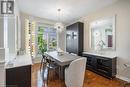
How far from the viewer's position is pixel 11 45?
2.47 metres

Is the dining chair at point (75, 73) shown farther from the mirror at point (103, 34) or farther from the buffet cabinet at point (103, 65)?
the mirror at point (103, 34)

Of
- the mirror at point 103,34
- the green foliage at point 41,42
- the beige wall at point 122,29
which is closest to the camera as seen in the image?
the beige wall at point 122,29

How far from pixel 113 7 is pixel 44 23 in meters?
3.59

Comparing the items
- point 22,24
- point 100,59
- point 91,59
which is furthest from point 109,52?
point 22,24

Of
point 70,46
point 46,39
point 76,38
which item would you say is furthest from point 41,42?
point 76,38

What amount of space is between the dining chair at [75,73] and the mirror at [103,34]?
1842mm

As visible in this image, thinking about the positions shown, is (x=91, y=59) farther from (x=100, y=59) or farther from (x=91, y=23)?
(x=91, y=23)

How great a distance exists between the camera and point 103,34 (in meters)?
3.86

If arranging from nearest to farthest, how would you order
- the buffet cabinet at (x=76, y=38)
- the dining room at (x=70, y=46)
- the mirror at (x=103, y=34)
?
the dining room at (x=70, y=46)
the mirror at (x=103, y=34)
the buffet cabinet at (x=76, y=38)

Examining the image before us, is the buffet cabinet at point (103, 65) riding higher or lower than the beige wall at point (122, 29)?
lower

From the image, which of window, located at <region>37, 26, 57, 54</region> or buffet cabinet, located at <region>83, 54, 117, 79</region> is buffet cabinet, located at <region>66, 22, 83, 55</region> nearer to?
buffet cabinet, located at <region>83, 54, 117, 79</region>

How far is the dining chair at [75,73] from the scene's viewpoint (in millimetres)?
2240

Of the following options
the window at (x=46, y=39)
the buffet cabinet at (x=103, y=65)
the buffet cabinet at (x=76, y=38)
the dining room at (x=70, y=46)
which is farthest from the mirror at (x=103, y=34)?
the window at (x=46, y=39)

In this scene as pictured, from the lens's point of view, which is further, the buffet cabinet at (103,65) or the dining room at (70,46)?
the buffet cabinet at (103,65)
